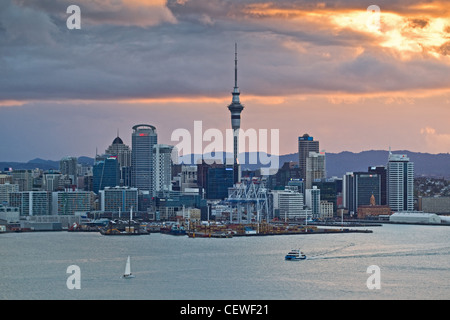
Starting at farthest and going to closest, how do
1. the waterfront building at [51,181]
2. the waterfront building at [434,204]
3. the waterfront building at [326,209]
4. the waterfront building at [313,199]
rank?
the waterfront building at [51,181], the waterfront building at [434,204], the waterfront building at [326,209], the waterfront building at [313,199]

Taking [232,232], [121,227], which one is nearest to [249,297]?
[232,232]

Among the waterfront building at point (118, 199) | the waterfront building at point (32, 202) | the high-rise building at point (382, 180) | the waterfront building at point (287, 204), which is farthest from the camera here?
the high-rise building at point (382, 180)

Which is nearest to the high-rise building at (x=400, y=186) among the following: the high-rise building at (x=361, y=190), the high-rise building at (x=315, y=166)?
the high-rise building at (x=361, y=190)

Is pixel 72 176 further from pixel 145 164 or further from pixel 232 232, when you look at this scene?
pixel 232 232

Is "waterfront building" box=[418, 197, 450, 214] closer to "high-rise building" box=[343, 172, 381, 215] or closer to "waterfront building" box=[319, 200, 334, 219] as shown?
"high-rise building" box=[343, 172, 381, 215]

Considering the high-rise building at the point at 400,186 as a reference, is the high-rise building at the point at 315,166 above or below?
above

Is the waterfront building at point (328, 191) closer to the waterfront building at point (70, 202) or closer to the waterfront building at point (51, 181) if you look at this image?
the waterfront building at point (70, 202)
